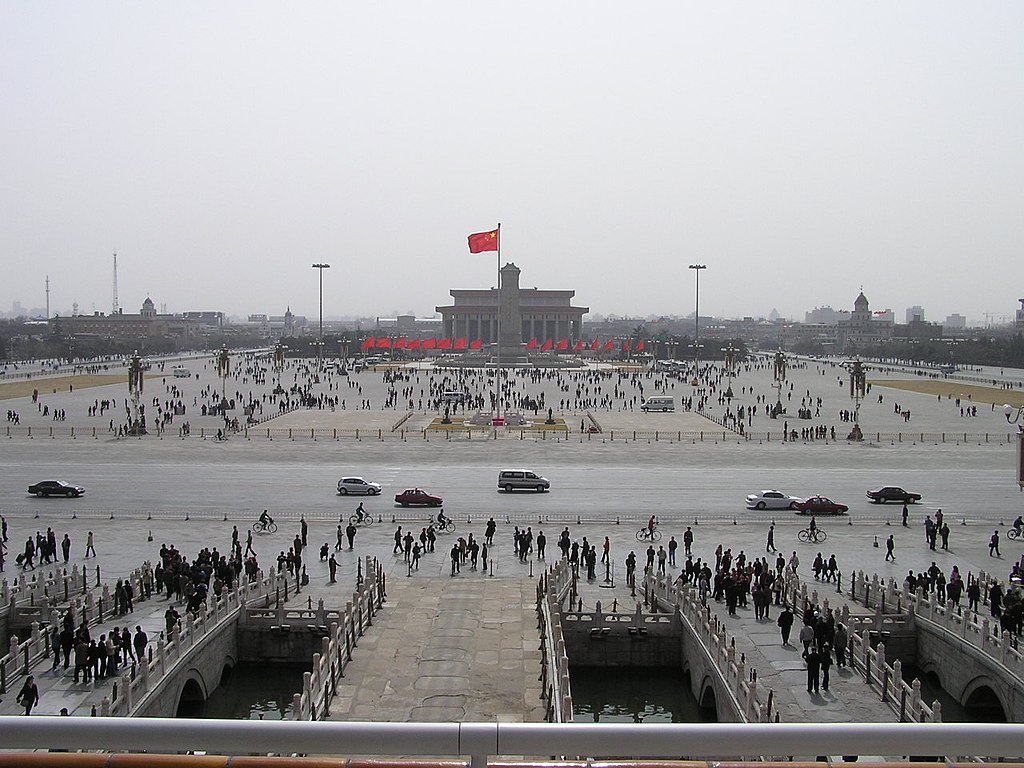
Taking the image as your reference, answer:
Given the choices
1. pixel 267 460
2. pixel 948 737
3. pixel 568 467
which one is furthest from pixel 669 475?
pixel 948 737

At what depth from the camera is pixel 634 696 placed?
19219 mm

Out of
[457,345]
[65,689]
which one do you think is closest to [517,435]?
[65,689]

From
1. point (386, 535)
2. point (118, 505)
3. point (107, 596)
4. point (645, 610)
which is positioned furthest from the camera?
point (118, 505)

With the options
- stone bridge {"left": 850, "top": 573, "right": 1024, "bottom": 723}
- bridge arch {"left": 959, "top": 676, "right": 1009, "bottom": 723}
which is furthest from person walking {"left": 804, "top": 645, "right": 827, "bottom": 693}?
bridge arch {"left": 959, "top": 676, "right": 1009, "bottom": 723}

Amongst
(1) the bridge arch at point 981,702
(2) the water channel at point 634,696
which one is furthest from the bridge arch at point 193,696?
(1) the bridge arch at point 981,702

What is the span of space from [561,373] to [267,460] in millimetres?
66025

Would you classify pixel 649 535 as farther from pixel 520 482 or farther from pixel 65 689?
pixel 65 689

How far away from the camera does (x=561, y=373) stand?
10562cm

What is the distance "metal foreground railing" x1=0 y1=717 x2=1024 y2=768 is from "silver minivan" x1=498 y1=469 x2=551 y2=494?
103ft

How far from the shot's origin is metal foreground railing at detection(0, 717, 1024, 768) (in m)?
3.12

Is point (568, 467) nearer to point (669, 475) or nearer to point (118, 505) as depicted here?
point (669, 475)

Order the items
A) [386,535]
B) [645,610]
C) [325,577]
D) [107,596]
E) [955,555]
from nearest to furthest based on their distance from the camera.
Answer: [107,596]
[645,610]
[325,577]
[955,555]
[386,535]

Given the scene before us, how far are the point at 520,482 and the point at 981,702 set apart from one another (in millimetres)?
19290

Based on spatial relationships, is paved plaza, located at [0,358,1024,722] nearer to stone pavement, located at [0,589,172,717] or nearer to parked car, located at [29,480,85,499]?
stone pavement, located at [0,589,172,717]
